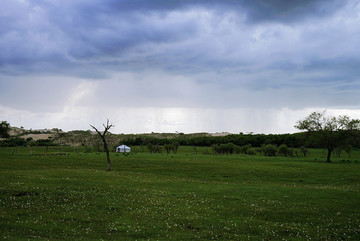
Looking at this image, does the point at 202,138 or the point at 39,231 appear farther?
the point at 202,138

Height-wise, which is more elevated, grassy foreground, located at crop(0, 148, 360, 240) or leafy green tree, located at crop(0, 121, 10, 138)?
leafy green tree, located at crop(0, 121, 10, 138)

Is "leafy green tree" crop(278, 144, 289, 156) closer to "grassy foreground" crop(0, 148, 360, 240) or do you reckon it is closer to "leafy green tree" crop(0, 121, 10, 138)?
"grassy foreground" crop(0, 148, 360, 240)

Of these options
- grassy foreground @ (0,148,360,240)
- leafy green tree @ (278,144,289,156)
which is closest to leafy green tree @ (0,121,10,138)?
grassy foreground @ (0,148,360,240)

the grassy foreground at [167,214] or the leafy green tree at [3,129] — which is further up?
the leafy green tree at [3,129]

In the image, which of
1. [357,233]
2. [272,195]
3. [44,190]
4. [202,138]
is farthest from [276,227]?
Answer: [202,138]

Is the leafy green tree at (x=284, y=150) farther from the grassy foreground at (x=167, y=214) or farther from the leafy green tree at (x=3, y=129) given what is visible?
the leafy green tree at (x=3, y=129)

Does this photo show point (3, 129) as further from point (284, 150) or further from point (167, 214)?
point (167, 214)

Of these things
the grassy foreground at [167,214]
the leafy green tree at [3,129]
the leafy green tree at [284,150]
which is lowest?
the grassy foreground at [167,214]

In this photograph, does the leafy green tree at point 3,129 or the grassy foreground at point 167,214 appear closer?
the grassy foreground at point 167,214

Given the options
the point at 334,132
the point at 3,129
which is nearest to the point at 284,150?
the point at 334,132

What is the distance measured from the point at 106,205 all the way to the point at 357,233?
15875 mm

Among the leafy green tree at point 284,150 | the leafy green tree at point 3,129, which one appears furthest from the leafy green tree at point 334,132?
the leafy green tree at point 3,129

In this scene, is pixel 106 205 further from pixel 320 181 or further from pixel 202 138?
pixel 202 138

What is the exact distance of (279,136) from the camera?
172 metres
